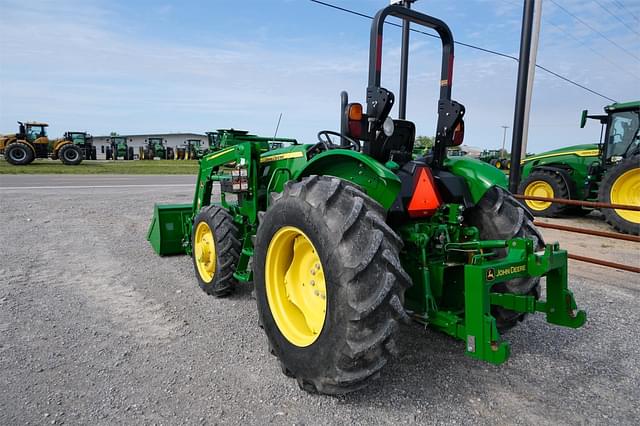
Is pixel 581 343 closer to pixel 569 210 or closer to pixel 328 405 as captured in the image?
pixel 328 405

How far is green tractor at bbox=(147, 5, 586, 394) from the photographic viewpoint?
2389 millimetres

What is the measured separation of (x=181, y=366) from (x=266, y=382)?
Result: 663 mm

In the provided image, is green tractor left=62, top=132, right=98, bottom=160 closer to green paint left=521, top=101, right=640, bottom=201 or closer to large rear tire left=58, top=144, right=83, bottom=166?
large rear tire left=58, top=144, right=83, bottom=166

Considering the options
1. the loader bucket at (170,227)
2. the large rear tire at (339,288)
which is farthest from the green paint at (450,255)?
the loader bucket at (170,227)

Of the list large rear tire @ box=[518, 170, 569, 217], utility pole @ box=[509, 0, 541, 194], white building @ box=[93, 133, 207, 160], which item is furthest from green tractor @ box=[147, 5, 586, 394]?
white building @ box=[93, 133, 207, 160]

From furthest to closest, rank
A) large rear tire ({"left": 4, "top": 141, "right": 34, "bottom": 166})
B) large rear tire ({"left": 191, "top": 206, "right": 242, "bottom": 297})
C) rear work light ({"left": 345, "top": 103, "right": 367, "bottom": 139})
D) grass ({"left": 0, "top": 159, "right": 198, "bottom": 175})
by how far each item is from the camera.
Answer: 1. large rear tire ({"left": 4, "top": 141, "right": 34, "bottom": 166})
2. grass ({"left": 0, "top": 159, "right": 198, "bottom": 175})
3. large rear tire ({"left": 191, "top": 206, "right": 242, "bottom": 297})
4. rear work light ({"left": 345, "top": 103, "right": 367, "bottom": 139})

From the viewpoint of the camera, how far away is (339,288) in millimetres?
2434

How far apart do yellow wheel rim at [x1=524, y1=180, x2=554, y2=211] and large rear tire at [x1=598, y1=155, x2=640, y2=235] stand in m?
1.58

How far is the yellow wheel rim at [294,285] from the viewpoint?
2953 millimetres

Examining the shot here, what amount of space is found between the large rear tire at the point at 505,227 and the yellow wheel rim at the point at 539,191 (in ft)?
26.7

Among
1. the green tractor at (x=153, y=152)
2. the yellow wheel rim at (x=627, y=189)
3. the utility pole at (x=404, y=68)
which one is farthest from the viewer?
the green tractor at (x=153, y=152)

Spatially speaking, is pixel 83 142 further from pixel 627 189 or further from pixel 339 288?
pixel 339 288

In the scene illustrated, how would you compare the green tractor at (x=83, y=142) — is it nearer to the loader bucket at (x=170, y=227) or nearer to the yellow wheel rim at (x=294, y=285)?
the loader bucket at (x=170, y=227)

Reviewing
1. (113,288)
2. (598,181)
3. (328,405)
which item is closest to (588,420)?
(328,405)
